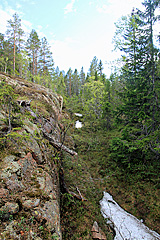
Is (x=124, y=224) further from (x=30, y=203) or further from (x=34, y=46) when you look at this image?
(x=34, y=46)

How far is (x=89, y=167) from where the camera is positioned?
1097cm

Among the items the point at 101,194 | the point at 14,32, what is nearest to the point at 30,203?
the point at 101,194

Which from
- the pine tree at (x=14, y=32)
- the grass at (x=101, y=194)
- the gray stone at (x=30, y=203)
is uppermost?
the pine tree at (x=14, y=32)

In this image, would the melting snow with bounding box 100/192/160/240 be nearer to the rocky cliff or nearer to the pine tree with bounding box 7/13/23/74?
the rocky cliff

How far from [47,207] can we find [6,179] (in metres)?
1.22

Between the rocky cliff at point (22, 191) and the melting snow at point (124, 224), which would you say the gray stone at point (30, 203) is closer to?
the rocky cliff at point (22, 191)

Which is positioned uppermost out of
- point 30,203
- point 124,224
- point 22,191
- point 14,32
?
point 14,32

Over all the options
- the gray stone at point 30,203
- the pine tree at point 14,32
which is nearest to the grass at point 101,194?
the gray stone at point 30,203

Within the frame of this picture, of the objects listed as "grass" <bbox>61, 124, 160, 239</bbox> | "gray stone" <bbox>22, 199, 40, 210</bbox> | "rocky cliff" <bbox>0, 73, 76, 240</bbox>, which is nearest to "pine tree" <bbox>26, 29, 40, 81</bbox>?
"grass" <bbox>61, 124, 160, 239</bbox>

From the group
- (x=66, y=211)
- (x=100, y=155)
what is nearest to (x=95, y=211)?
(x=66, y=211)

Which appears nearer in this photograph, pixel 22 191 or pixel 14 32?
pixel 22 191

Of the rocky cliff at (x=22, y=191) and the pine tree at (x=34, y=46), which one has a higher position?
the pine tree at (x=34, y=46)

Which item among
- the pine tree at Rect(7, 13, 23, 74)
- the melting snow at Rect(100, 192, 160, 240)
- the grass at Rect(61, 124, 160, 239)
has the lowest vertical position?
the melting snow at Rect(100, 192, 160, 240)

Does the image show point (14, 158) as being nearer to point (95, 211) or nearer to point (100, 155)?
point (95, 211)
